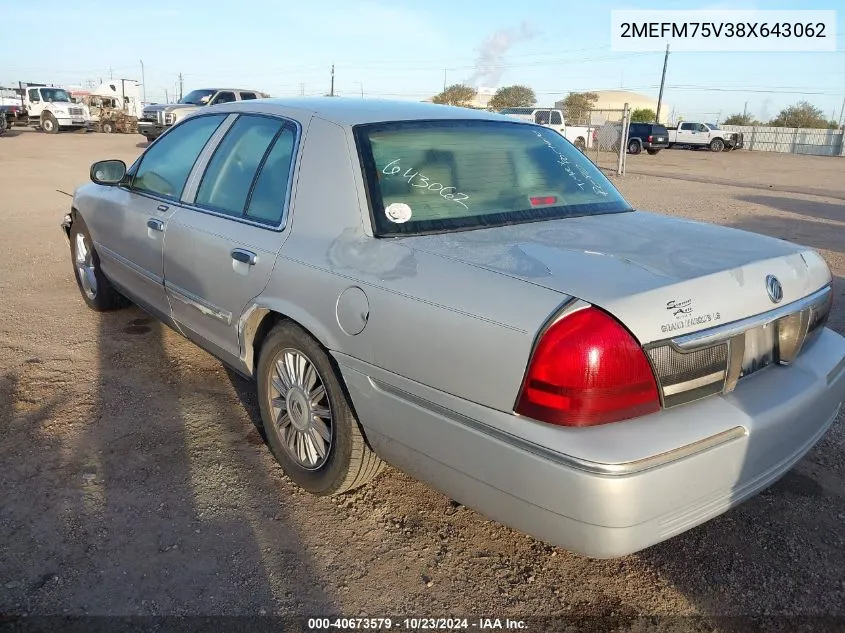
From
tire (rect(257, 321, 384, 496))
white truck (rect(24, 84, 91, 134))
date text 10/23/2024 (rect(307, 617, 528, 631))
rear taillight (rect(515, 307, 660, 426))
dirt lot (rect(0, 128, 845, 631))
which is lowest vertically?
date text 10/23/2024 (rect(307, 617, 528, 631))

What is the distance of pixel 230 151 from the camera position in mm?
3395

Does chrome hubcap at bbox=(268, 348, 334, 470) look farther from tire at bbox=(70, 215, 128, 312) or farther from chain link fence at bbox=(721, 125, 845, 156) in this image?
chain link fence at bbox=(721, 125, 845, 156)

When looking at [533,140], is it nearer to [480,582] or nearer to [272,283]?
[272,283]

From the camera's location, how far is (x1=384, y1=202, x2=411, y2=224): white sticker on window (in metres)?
2.55

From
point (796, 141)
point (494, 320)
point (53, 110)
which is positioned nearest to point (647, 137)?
point (796, 141)

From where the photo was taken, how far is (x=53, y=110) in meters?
32.5

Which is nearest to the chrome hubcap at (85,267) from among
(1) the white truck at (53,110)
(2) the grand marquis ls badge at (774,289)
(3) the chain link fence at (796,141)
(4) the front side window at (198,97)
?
(2) the grand marquis ls badge at (774,289)

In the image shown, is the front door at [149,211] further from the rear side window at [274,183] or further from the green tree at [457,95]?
the green tree at [457,95]

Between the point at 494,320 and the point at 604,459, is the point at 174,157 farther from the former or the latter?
the point at 604,459

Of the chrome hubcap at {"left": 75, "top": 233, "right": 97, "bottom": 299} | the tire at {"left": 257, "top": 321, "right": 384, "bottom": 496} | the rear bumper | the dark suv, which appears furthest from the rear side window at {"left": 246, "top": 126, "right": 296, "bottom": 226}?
the dark suv

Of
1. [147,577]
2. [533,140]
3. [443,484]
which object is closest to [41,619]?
[147,577]

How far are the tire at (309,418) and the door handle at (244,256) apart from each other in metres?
0.30

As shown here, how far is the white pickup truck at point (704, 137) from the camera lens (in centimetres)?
4059

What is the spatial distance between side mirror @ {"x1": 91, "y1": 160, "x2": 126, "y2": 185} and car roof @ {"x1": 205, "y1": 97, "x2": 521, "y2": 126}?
109 centimetres
